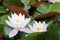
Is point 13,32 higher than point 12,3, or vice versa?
point 12,3

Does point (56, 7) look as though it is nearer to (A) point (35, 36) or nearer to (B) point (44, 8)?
(B) point (44, 8)

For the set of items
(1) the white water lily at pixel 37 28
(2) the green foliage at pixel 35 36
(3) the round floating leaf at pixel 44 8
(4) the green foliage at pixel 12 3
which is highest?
(4) the green foliage at pixel 12 3

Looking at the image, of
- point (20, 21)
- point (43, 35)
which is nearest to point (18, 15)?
point (20, 21)

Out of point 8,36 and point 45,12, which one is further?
point 45,12

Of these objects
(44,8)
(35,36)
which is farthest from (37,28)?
(44,8)

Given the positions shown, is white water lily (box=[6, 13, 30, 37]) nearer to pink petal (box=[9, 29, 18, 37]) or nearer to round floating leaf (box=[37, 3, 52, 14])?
pink petal (box=[9, 29, 18, 37])

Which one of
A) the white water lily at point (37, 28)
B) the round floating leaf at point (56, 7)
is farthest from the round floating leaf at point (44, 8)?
the white water lily at point (37, 28)

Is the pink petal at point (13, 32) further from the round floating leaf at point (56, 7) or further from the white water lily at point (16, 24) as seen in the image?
the round floating leaf at point (56, 7)

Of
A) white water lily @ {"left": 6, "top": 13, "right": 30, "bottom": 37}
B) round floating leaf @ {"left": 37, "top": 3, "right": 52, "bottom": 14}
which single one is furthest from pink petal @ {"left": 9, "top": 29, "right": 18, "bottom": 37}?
round floating leaf @ {"left": 37, "top": 3, "right": 52, "bottom": 14}

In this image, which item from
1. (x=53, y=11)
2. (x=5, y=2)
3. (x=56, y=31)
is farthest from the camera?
(x=5, y=2)

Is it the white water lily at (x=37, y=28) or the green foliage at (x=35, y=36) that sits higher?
the white water lily at (x=37, y=28)

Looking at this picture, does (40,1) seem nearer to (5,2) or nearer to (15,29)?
(5,2)
